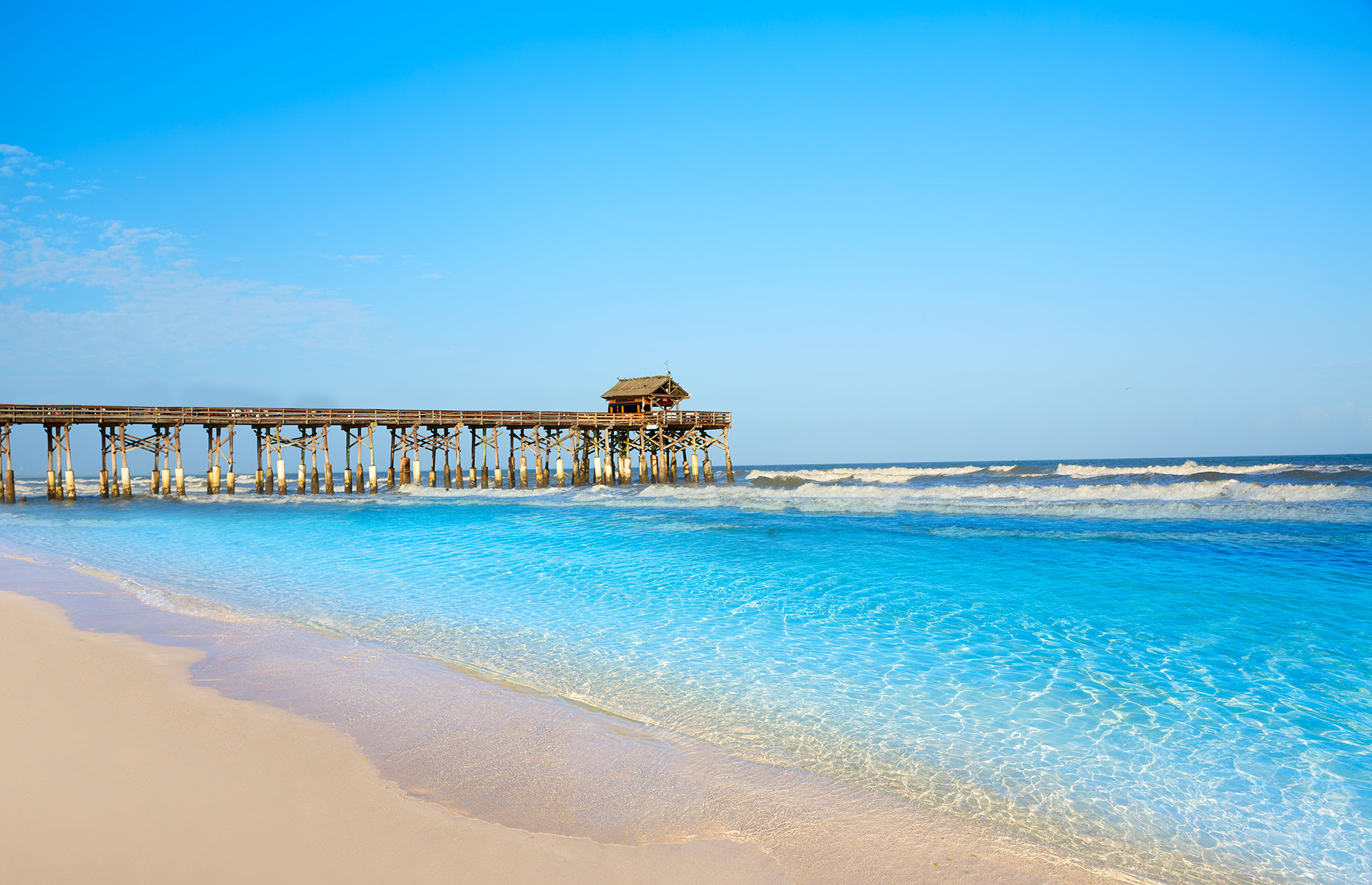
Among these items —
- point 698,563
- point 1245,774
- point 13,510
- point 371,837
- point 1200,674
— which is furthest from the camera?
point 13,510

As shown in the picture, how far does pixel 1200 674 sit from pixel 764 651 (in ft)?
13.3

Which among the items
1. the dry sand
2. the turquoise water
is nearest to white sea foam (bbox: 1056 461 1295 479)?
the turquoise water

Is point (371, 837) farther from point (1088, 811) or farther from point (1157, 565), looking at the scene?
point (1157, 565)

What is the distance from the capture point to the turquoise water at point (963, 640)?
448 centimetres

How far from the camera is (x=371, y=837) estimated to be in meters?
3.39

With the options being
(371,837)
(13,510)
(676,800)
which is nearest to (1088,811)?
(676,800)

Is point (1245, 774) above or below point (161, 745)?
below

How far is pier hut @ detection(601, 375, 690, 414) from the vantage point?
43.8 m

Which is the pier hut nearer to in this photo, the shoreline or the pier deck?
the pier deck

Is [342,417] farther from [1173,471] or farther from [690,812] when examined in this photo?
[1173,471]

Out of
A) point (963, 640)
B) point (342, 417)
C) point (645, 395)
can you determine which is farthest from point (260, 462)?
point (963, 640)

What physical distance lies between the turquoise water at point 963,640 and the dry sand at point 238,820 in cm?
200

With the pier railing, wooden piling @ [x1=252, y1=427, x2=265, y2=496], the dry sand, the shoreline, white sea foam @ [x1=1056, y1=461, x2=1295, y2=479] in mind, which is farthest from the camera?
white sea foam @ [x1=1056, y1=461, x2=1295, y2=479]

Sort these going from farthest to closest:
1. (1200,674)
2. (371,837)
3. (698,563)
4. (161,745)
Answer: (698,563) < (1200,674) < (161,745) < (371,837)
